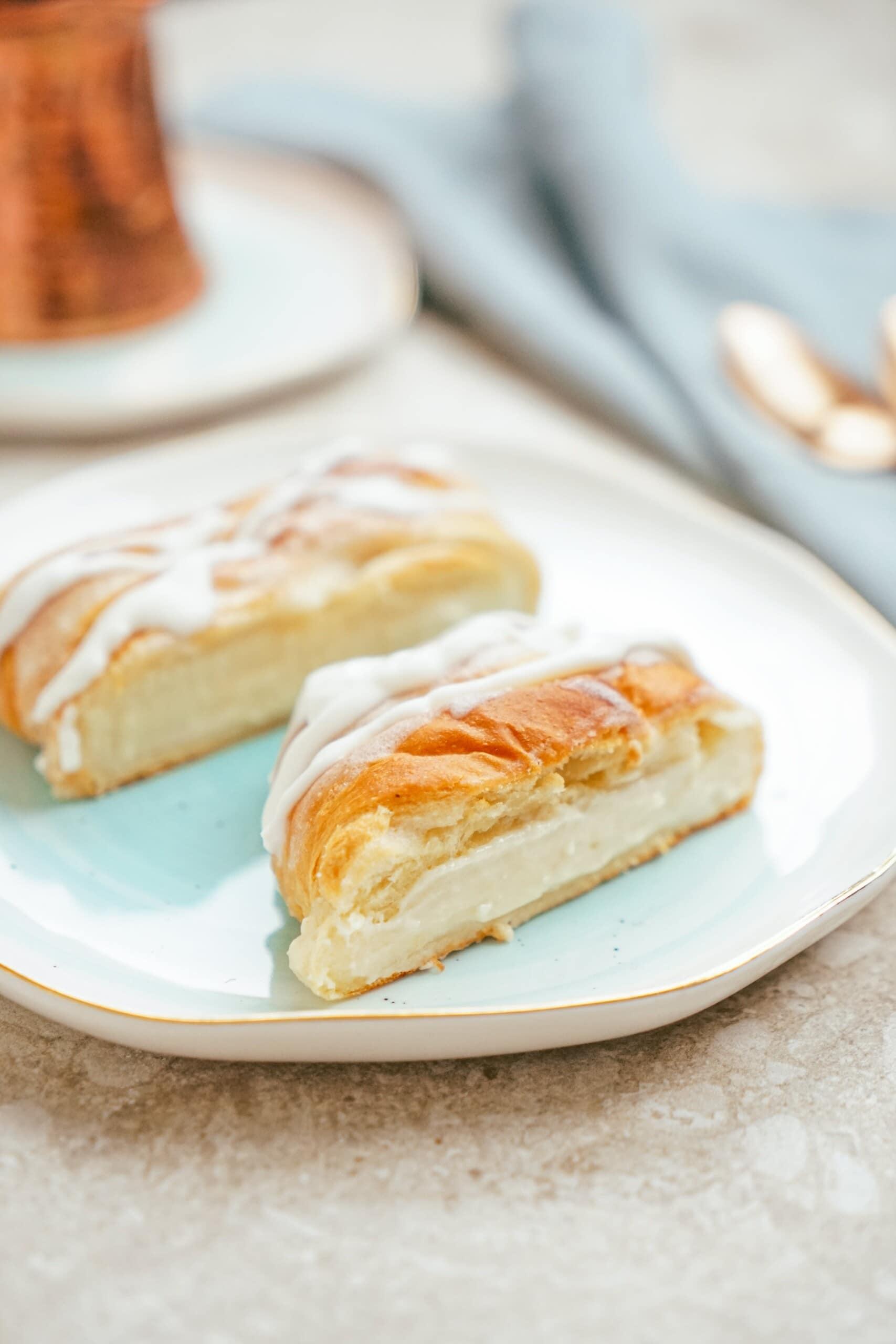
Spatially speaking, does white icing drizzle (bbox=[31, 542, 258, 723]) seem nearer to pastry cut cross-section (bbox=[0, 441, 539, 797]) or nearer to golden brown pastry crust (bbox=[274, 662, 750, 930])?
pastry cut cross-section (bbox=[0, 441, 539, 797])

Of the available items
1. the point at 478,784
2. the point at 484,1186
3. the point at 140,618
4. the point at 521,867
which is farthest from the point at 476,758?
the point at 140,618

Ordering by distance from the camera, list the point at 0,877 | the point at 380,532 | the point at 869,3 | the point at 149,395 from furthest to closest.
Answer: the point at 869,3 → the point at 149,395 → the point at 380,532 → the point at 0,877

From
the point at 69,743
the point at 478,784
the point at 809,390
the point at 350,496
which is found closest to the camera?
the point at 478,784

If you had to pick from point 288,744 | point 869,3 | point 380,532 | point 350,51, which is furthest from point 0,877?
point 869,3

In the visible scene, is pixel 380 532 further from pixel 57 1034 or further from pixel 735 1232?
pixel 735 1232

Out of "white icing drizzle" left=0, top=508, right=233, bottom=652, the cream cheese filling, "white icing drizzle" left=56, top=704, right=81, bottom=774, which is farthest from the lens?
"white icing drizzle" left=0, top=508, right=233, bottom=652

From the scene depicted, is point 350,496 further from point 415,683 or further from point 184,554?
point 415,683

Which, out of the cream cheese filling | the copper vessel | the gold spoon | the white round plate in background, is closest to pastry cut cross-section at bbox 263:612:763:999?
the cream cheese filling
